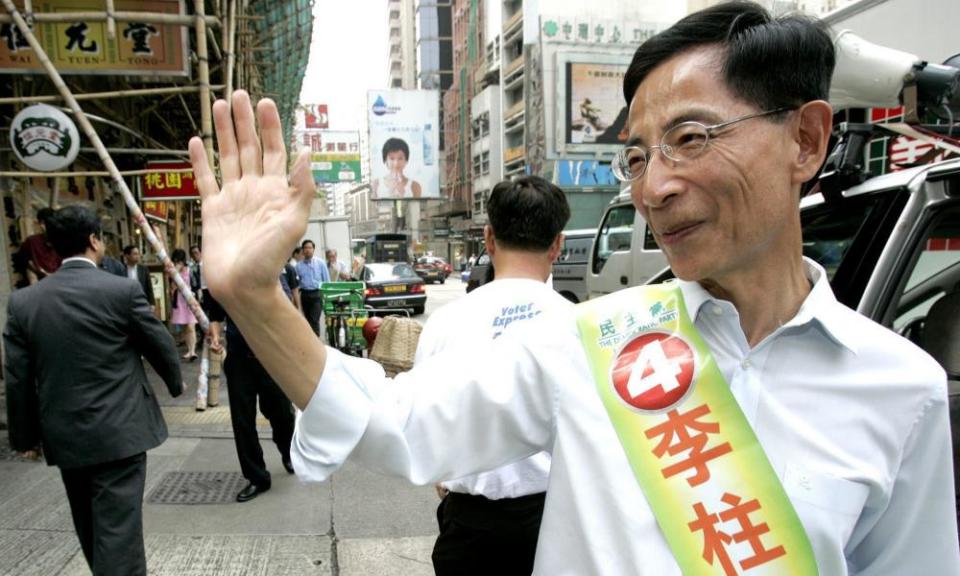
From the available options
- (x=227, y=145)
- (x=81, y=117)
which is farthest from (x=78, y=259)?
(x=81, y=117)

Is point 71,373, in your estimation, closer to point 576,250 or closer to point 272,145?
point 272,145

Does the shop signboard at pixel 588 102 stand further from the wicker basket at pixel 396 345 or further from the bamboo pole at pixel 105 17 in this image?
the wicker basket at pixel 396 345

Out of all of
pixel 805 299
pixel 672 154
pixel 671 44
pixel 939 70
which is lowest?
Answer: pixel 805 299

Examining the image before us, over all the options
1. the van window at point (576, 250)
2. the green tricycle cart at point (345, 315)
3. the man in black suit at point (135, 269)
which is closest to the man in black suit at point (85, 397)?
the man in black suit at point (135, 269)

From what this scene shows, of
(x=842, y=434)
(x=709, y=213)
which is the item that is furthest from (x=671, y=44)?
(x=842, y=434)

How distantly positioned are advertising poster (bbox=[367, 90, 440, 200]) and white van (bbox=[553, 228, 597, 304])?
2756cm

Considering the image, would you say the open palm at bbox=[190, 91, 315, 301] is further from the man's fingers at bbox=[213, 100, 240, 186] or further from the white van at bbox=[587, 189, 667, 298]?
the white van at bbox=[587, 189, 667, 298]

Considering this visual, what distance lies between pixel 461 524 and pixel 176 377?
193 centimetres

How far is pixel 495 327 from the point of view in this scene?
6.12 ft

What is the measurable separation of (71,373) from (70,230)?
0.68 m

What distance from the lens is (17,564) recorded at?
2.98 m

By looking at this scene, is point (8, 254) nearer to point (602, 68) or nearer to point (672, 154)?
point (672, 154)

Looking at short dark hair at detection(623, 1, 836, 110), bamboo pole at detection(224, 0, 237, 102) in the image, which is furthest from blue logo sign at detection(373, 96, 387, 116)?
short dark hair at detection(623, 1, 836, 110)

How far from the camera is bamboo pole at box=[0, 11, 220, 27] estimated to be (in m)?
4.74
